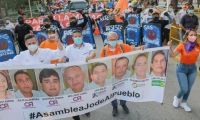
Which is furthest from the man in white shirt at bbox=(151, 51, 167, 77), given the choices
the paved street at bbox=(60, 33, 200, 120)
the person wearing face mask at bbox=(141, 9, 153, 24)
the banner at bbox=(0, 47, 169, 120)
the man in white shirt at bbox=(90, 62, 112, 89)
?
the person wearing face mask at bbox=(141, 9, 153, 24)

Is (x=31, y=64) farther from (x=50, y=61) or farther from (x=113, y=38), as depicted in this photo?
(x=113, y=38)

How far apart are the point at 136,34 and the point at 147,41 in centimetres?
106

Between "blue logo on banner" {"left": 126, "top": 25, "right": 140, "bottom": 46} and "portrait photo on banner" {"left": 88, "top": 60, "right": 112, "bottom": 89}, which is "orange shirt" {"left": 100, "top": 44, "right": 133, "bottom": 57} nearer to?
"portrait photo on banner" {"left": 88, "top": 60, "right": 112, "bottom": 89}

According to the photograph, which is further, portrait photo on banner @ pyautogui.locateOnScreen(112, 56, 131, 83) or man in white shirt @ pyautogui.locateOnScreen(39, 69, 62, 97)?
portrait photo on banner @ pyautogui.locateOnScreen(112, 56, 131, 83)

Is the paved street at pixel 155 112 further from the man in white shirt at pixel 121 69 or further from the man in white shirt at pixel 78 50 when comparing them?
the man in white shirt at pixel 78 50

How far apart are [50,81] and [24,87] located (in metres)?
0.40

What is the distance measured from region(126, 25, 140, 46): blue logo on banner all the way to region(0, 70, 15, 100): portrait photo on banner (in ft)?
26.4

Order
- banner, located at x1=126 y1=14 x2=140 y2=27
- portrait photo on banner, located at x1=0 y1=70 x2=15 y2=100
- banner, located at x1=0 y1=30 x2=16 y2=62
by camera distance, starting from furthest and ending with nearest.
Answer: banner, located at x1=126 y1=14 x2=140 y2=27 → banner, located at x1=0 y1=30 x2=16 y2=62 → portrait photo on banner, located at x1=0 y1=70 x2=15 y2=100

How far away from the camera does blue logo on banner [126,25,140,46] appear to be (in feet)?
43.4

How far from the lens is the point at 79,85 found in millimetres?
5891

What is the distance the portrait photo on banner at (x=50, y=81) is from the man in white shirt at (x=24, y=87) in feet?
0.40

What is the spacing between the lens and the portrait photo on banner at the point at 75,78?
5.79 meters

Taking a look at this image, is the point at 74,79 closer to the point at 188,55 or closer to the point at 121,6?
the point at 188,55

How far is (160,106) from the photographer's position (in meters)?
7.75
